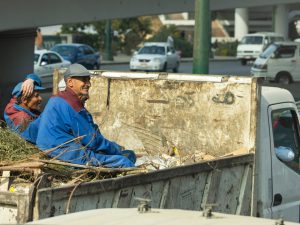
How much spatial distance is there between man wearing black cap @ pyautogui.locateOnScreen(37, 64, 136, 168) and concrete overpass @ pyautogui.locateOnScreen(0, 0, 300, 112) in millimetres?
17885

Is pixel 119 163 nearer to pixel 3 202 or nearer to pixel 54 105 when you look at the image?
pixel 54 105

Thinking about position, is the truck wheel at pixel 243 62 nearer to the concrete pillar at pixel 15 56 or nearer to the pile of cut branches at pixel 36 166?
the concrete pillar at pixel 15 56

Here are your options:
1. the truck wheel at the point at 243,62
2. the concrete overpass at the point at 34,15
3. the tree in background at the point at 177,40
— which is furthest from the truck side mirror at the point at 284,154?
the tree in background at the point at 177,40

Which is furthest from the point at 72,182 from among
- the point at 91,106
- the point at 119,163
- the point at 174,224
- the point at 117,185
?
the point at 91,106

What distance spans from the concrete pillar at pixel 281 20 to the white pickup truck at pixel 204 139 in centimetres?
5832

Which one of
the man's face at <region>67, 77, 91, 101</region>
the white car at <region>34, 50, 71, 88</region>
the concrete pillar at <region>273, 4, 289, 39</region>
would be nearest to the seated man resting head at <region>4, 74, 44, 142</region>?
the man's face at <region>67, 77, 91, 101</region>

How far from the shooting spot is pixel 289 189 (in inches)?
280

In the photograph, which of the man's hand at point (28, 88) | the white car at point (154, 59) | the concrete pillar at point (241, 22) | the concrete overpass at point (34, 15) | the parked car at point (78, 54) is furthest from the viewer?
the concrete pillar at point (241, 22)

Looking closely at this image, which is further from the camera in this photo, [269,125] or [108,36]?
[108,36]

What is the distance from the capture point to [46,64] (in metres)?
34.3

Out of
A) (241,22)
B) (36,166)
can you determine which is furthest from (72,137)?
(241,22)

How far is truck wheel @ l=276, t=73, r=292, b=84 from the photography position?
120 feet

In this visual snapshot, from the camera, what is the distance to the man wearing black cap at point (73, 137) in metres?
5.96

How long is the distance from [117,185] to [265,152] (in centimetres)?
192
